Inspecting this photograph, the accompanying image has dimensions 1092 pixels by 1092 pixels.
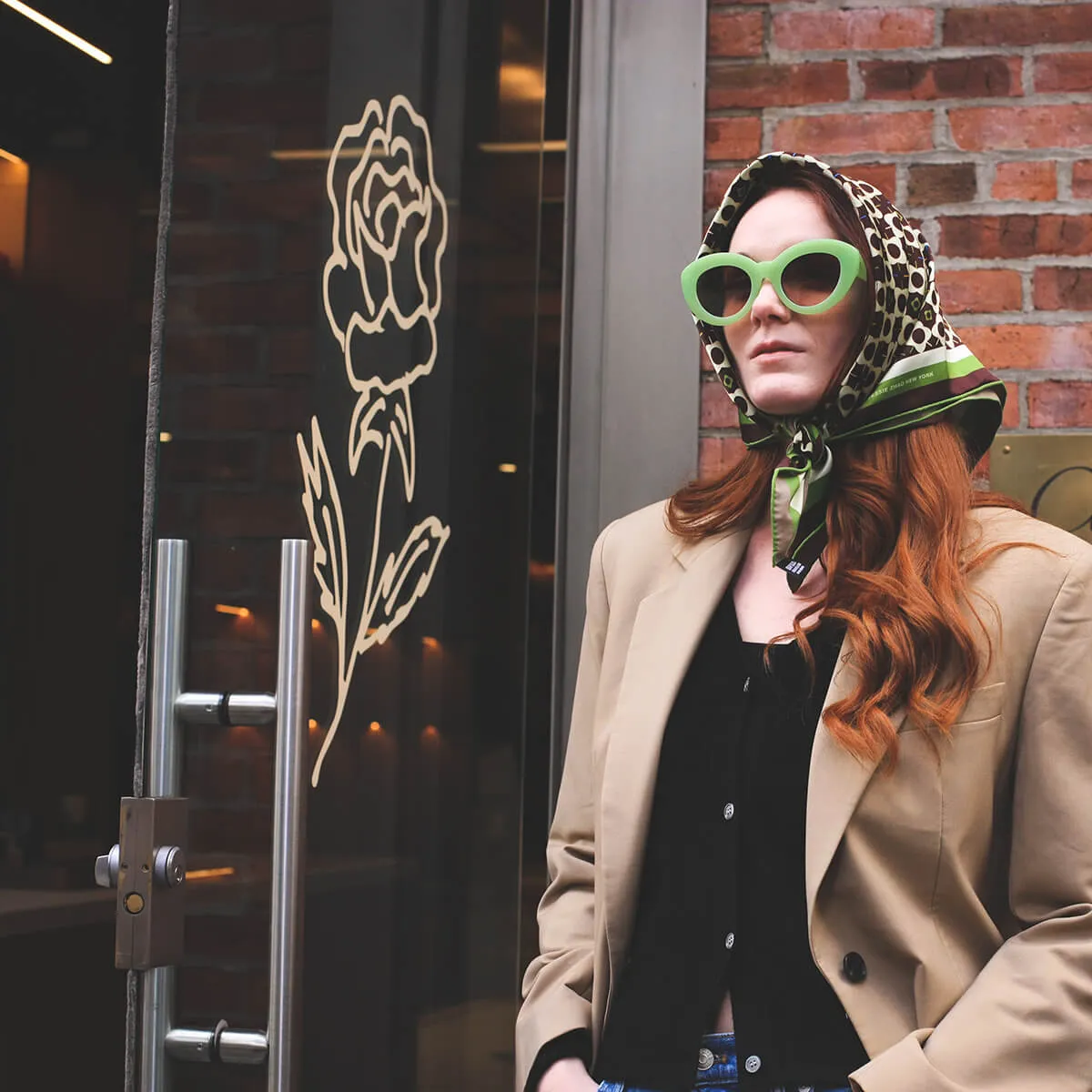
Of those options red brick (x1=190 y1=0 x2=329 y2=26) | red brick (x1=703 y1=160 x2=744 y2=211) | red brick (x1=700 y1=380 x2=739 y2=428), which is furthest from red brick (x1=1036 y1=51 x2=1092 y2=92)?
red brick (x1=190 y1=0 x2=329 y2=26)

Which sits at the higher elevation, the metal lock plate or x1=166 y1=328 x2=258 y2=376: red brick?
x1=166 y1=328 x2=258 y2=376: red brick

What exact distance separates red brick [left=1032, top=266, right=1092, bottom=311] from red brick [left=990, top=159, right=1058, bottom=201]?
0.40 ft

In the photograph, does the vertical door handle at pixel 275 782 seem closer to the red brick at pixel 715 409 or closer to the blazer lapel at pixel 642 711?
the blazer lapel at pixel 642 711

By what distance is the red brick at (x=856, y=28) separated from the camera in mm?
2371

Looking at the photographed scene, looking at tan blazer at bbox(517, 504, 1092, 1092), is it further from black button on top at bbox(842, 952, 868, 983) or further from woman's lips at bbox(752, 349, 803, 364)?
woman's lips at bbox(752, 349, 803, 364)

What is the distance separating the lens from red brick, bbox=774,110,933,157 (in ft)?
7.70

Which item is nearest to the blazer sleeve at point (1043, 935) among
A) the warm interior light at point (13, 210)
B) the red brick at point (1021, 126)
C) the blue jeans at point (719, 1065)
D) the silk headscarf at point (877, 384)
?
the blue jeans at point (719, 1065)

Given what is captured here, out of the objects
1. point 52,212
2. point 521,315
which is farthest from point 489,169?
point 52,212

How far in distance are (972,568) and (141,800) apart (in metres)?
0.91

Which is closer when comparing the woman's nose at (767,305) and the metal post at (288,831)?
the metal post at (288,831)

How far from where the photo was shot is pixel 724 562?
1699 mm

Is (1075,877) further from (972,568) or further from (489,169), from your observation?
(489,169)

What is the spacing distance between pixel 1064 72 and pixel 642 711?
4.65 ft

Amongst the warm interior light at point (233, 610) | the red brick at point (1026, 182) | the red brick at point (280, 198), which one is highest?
the red brick at point (1026, 182)
